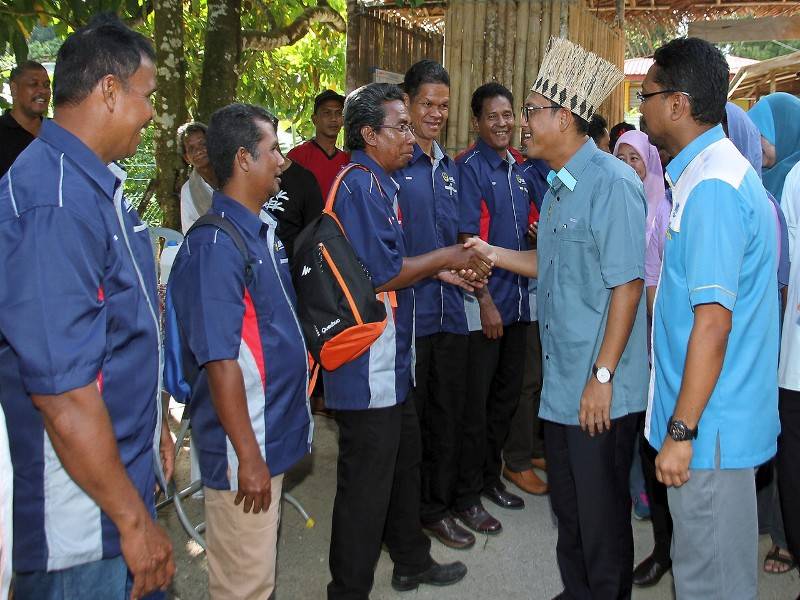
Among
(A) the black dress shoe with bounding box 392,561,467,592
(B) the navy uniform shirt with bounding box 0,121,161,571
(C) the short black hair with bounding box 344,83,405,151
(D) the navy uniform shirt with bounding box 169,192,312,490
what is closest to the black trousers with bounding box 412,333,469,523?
(A) the black dress shoe with bounding box 392,561,467,592

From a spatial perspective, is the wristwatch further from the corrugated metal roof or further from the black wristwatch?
the corrugated metal roof

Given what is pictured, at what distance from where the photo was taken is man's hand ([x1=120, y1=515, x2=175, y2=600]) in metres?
1.73

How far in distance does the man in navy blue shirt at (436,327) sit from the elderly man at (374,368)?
54cm

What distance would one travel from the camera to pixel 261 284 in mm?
2457

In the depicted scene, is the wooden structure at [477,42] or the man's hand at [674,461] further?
the wooden structure at [477,42]

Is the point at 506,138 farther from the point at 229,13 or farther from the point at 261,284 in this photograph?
the point at 229,13

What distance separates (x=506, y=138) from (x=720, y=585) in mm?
2751

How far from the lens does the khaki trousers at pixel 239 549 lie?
8.14ft

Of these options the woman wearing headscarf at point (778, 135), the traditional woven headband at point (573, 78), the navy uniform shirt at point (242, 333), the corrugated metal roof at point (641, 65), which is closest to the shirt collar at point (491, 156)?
the traditional woven headband at point (573, 78)

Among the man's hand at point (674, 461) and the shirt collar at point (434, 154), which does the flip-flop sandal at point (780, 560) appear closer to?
the man's hand at point (674, 461)

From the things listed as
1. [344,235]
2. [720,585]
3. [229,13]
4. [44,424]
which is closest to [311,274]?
[344,235]

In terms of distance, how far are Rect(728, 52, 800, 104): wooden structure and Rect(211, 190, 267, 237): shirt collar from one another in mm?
8229

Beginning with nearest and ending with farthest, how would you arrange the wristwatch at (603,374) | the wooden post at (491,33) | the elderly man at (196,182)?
the wristwatch at (603,374)
the elderly man at (196,182)
the wooden post at (491,33)

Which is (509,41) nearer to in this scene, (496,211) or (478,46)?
(478,46)
